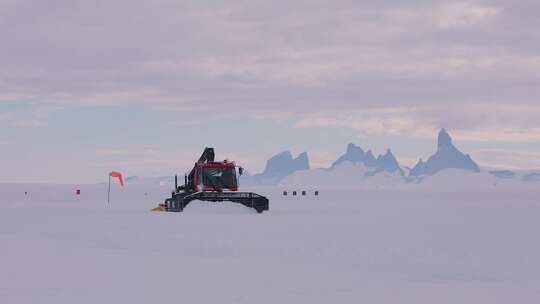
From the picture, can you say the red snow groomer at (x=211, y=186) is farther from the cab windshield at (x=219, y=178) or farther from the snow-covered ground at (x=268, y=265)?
the snow-covered ground at (x=268, y=265)

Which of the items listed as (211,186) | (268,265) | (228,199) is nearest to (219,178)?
(211,186)

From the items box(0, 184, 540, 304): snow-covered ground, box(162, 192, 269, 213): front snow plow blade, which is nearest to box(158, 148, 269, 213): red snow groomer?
box(162, 192, 269, 213): front snow plow blade

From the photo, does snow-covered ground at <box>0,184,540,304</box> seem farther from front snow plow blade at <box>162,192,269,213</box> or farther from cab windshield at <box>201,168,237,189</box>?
cab windshield at <box>201,168,237,189</box>

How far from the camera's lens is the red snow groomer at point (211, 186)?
157 ft

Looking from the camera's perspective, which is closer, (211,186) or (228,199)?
(228,199)

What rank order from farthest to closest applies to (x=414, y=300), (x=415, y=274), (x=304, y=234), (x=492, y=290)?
(x=304, y=234) < (x=415, y=274) < (x=492, y=290) < (x=414, y=300)

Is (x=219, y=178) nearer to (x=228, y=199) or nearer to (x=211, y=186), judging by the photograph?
(x=211, y=186)

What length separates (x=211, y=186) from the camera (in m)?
51.0

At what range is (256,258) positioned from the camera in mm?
19938

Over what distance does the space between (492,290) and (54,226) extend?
895 inches

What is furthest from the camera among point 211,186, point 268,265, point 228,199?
point 211,186

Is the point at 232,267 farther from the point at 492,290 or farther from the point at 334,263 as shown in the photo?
the point at 492,290

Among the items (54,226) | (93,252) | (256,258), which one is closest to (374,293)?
(256,258)

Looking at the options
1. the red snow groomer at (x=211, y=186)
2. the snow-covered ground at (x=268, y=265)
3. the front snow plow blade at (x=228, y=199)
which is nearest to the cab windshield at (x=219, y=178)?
the red snow groomer at (x=211, y=186)
